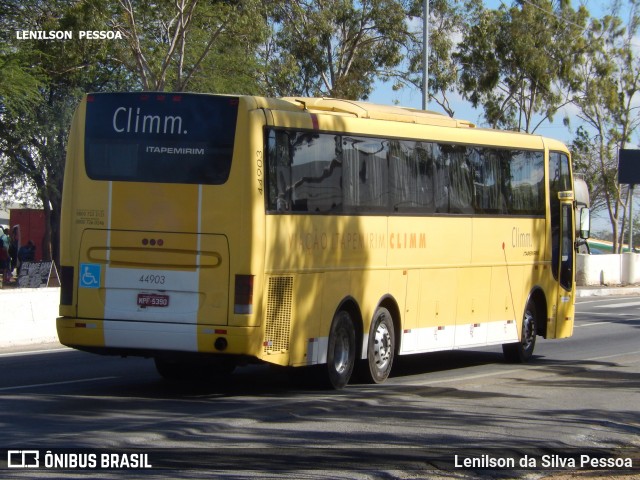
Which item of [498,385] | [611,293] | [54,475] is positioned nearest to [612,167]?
[611,293]

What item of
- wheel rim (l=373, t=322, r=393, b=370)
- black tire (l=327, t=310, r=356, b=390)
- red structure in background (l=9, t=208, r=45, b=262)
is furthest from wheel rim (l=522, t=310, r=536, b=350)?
red structure in background (l=9, t=208, r=45, b=262)

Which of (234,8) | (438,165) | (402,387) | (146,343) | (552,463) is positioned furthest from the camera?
(234,8)

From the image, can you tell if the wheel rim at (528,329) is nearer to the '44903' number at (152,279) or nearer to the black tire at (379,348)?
the black tire at (379,348)

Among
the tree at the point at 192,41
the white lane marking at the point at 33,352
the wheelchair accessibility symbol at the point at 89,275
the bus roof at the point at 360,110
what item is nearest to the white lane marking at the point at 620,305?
the tree at the point at 192,41

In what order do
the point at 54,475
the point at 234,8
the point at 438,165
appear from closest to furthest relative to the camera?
the point at 54,475, the point at 438,165, the point at 234,8

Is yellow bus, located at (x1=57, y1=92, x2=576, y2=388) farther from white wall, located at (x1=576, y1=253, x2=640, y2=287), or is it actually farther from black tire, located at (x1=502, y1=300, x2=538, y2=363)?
white wall, located at (x1=576, y1=253, x2=640, y2=287)

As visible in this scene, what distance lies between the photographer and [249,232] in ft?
38.0

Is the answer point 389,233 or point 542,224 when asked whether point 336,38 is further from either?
point 389,233

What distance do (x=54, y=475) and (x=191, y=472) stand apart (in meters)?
0.98

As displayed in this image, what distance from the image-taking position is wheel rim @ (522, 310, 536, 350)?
693 inches

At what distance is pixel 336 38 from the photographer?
4188 centimetres

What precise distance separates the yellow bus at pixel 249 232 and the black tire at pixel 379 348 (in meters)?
0.02

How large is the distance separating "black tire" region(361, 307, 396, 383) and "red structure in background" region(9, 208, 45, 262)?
3657cm

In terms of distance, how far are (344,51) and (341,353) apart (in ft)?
98.5
